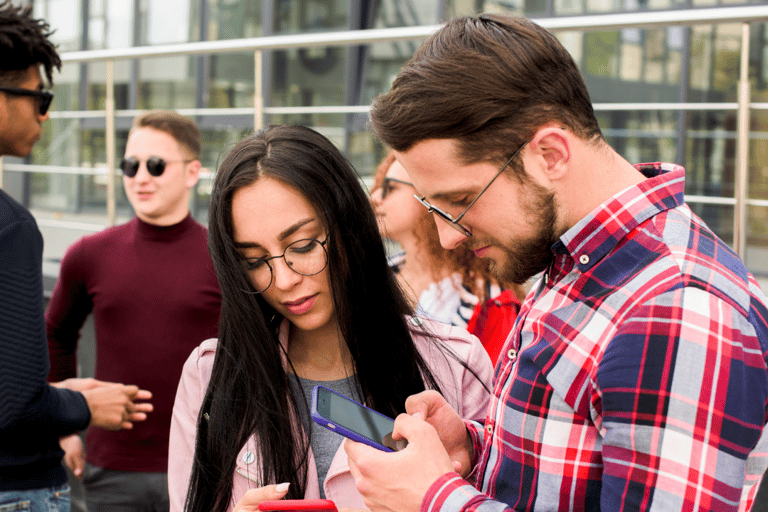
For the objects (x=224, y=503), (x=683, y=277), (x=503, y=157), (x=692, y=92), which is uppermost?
(x=692, y=92)

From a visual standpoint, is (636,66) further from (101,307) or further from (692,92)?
(101,307)

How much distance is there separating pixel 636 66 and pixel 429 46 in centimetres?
504

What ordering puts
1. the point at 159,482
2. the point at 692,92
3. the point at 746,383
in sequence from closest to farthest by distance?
1. the point at 746,383
2. the point at 159,482
3. the point at 692,92

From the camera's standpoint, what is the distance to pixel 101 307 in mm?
2676

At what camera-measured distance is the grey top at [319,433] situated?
158 centimetres

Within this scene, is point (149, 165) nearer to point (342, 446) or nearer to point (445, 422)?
point (342, 446)

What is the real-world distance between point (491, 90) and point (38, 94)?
4.82 feet

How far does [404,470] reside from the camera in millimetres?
1055

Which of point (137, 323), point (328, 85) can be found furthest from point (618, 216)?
point (328, 85)

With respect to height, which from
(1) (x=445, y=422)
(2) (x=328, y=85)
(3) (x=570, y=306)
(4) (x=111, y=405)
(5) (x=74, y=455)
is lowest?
(5) (x=74, y=455)

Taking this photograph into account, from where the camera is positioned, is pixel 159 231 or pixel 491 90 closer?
pixel 491 90

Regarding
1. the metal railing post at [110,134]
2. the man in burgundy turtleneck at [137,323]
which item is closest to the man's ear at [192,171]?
the man in burgundy turtleneck at [137,323]

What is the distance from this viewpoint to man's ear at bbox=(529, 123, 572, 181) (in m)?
1.09

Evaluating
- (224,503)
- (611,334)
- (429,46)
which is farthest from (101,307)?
(611,334)
